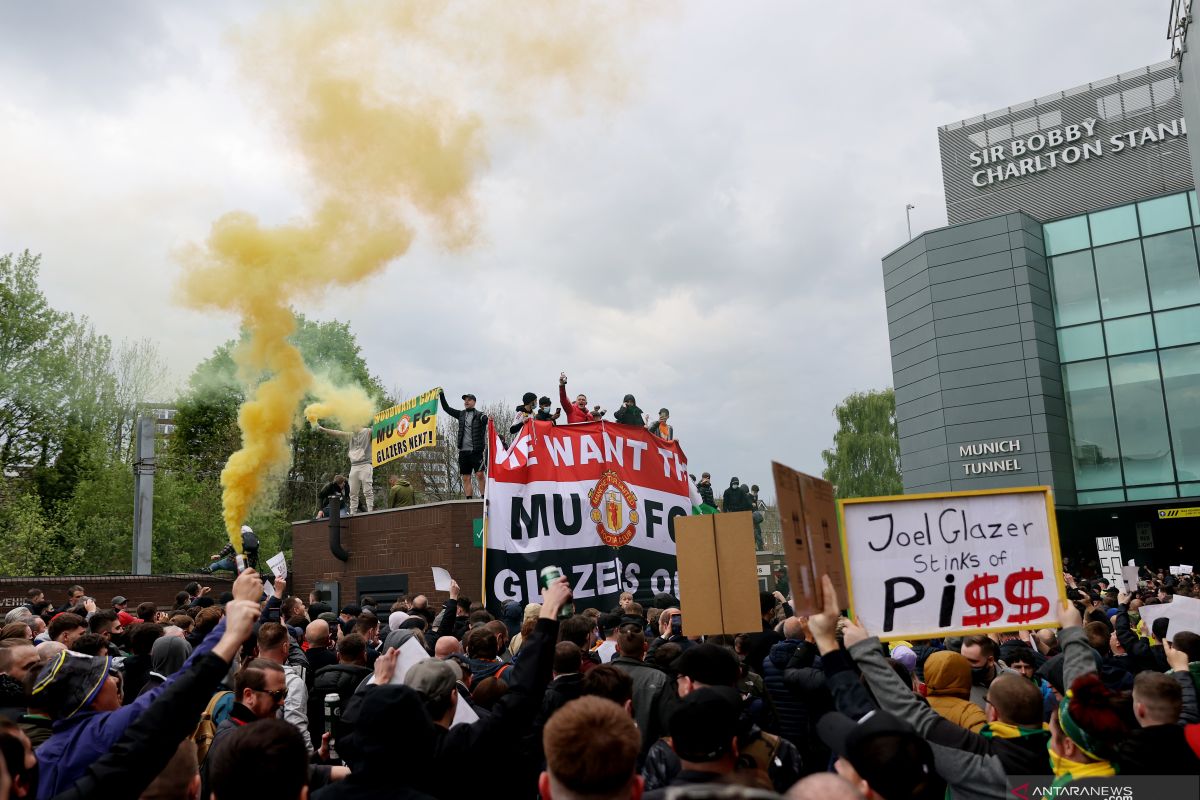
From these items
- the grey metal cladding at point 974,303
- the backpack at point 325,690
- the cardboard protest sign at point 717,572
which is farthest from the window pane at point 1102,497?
the backpack at point 325,690

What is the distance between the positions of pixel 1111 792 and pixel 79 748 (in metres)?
4.18

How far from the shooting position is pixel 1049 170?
4500 centimetres

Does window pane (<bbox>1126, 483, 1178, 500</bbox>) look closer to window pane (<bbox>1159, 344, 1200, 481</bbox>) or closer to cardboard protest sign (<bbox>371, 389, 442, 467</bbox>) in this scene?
window pane (<bbox>1159, 344, 1200, 481</bbox>)

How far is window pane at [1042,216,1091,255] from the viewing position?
42.6 meters

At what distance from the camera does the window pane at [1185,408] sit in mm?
39281

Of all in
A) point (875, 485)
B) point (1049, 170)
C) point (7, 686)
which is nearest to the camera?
point (7, 686)

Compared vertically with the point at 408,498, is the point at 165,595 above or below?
below

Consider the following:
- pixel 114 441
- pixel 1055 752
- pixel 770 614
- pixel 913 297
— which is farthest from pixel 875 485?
pixel 1055 752

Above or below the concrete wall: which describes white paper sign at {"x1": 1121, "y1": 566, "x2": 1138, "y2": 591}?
below

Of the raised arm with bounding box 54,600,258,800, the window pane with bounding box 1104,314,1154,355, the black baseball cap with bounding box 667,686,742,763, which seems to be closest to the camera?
the raised arm with bounding box 54,600,258,800

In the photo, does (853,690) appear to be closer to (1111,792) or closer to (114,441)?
(1111,792)

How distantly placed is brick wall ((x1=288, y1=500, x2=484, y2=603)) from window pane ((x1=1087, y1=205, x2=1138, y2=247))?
120ft

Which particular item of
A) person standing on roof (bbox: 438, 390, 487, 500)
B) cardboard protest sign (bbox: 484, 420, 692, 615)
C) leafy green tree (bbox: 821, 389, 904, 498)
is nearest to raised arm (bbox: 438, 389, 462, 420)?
person standing on roof (bbox: 438, 390, 487, 500)

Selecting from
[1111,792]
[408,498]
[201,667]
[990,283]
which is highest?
[990,283]
